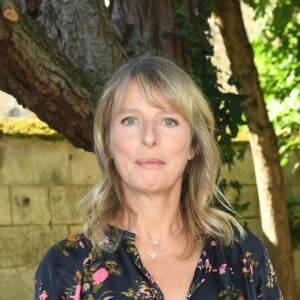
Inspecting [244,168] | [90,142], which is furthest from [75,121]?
[244,168]

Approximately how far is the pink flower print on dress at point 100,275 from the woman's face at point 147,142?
26 cm

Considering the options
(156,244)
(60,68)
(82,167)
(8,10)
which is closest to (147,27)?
(60,68)

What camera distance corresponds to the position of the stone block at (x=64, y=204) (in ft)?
18.9

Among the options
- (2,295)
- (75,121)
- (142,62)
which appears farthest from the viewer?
(2,295)

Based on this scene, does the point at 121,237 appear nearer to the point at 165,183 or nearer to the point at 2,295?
the point at 165,183

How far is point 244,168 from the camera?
650 cm

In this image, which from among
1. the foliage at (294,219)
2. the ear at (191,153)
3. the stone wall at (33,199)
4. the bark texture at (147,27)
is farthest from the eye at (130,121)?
the foliage at (294,219)

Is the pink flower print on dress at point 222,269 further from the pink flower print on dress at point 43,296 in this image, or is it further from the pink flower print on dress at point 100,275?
the pink flower print on dress at point 43,296

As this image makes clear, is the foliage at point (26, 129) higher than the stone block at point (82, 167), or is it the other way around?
the foliage at point (26, 129)

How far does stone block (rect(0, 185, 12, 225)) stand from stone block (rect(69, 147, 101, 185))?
1.43ft

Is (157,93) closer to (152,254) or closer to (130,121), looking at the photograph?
(130,121)

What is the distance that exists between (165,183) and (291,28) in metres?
3.94

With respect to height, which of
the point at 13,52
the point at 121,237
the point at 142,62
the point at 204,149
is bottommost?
the point at 121,237

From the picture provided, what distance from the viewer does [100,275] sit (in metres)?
2.66
